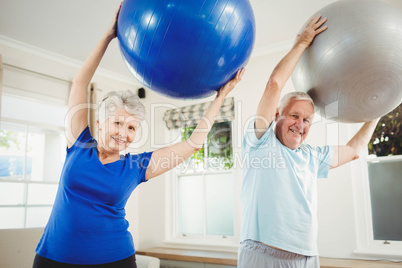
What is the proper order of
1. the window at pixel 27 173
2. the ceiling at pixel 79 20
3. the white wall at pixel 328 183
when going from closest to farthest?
1. the ceiling at pixel 79 20
2. the white wall at pixel 328 183
3. the window at pixel 27 173

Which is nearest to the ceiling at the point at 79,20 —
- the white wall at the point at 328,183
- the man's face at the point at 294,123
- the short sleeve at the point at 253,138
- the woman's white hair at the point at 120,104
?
the white wall at the point at 328,183

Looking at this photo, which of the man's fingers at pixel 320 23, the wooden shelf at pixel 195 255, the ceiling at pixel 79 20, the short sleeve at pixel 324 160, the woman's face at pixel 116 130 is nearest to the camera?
the woman's face at pixel 116 130

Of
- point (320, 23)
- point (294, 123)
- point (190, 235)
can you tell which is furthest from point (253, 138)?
point (190, 235)

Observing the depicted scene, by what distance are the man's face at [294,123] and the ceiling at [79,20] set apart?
5.30ft

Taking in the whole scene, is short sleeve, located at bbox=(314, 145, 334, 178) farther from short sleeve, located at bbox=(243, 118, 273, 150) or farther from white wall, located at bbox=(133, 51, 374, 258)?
white wall, located at bbox=(133, 51, 374, 258)

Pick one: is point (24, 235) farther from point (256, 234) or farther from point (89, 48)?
point (256, 234)

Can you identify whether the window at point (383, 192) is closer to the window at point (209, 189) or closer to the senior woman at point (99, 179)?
the window at point (209, 189)

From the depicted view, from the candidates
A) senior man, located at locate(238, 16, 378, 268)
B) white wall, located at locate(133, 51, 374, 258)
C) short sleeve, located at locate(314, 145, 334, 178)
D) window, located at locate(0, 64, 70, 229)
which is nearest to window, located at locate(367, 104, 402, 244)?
white wall, located at locate(133, 51, 374, 258)

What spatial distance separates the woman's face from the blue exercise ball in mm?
174

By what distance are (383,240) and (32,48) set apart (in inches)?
151

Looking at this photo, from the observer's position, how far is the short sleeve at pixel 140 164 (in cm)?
134

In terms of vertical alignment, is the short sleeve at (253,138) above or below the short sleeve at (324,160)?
above

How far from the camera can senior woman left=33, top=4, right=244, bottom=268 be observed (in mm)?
1180

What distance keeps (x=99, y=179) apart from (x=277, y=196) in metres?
0.68
